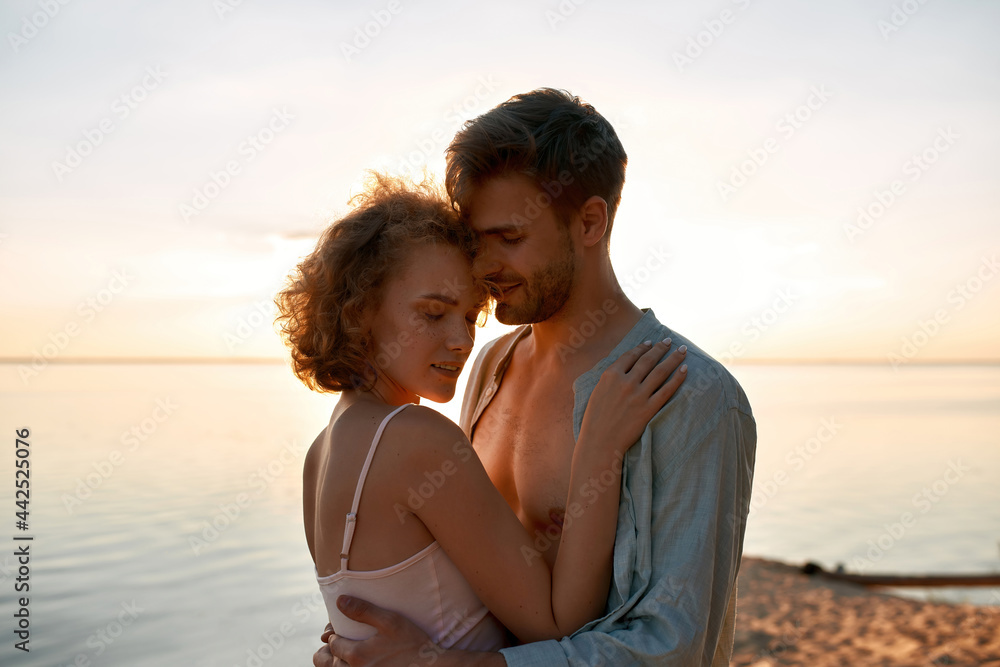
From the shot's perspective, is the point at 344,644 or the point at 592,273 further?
the point at 592,273

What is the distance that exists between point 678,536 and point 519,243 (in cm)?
111

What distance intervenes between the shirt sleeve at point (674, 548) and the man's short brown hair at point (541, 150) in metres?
0.94

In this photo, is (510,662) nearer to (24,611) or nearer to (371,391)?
(371,391)

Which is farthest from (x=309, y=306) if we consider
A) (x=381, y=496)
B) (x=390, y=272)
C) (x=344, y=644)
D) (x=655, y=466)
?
(x=655, y=466)

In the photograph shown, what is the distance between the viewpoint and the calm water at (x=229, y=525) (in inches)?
363

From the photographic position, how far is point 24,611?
8.94m

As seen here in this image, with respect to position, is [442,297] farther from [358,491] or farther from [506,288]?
[358,491]

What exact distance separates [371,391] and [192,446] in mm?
20580

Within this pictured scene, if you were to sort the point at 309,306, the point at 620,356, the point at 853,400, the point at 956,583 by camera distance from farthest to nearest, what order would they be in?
the point at 853,400, the point at 956,583, the point at 620,356, the point at 309,306

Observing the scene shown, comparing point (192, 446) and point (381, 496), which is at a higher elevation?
point (192, 446)

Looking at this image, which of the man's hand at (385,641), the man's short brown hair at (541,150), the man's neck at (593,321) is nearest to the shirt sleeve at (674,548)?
the man's hand at (385,641)

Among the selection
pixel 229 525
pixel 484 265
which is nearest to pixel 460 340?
pixel 484 265

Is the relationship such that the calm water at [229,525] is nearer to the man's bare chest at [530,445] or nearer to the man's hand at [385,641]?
the man's bare chest at [530,445]

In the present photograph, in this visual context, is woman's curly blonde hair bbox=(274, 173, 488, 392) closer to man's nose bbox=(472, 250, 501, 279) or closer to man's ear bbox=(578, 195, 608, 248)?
man's nose bbox=(472, 250, 501, 279)
